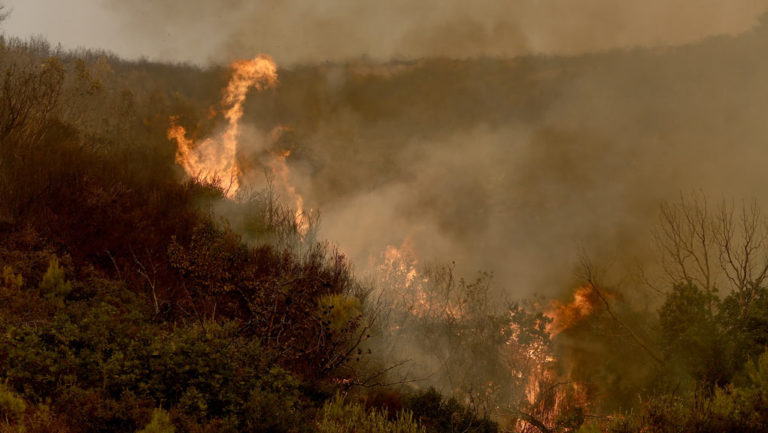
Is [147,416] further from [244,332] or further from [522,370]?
[522,370]

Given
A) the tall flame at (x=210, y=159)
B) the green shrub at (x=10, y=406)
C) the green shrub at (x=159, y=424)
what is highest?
the tall flame at (x=210, y=159)

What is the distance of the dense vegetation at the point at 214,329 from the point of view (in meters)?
6.61

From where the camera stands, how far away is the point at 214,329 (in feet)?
27.4

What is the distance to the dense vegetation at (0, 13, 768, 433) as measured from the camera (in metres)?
6.61

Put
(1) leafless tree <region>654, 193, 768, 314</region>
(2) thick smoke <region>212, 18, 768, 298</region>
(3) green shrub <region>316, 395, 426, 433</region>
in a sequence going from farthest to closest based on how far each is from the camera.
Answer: (2) thick smoke <region>212, 18, 768, 298</region> < (1) leafless tree <region>654, 193, 768, 314</region> < (3) green shrub <region>316, 395, 426, 433</region>

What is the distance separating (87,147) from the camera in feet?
49.5

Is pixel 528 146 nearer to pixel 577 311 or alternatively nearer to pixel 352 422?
pixel 577 311

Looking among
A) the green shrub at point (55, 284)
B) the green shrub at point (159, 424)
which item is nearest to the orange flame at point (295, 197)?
the green shrub at point (55, 284)

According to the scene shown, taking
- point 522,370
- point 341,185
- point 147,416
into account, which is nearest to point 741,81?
point 341,185

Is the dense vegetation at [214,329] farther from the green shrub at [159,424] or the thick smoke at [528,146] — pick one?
the thick smoke at [528,146]

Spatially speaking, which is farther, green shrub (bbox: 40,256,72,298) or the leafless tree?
the leafless tree

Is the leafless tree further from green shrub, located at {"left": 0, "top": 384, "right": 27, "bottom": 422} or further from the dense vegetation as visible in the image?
green shrub, located at {"left": 0, "top": 384, "right": 27, "bottom": 422}

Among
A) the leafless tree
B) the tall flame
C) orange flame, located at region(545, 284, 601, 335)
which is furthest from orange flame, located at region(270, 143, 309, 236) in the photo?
orange flame, located at region(545, 284, 601, 335)

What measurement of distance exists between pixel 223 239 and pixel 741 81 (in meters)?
103
